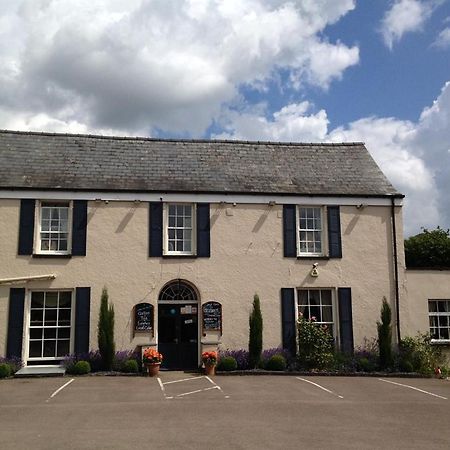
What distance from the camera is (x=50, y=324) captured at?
57.0 ft

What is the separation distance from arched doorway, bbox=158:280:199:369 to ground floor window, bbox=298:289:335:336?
3536 mm

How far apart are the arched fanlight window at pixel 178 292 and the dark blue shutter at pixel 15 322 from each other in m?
4.25

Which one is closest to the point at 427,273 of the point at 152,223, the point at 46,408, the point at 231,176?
the point at 231,176

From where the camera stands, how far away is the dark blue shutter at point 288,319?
59.7 feet

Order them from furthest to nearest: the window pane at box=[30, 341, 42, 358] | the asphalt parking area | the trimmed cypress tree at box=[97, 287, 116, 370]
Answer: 1. the window pane at box=[30, 341, 42, 358]
2. the trimmed cypress tree at box=[97, 287, 116, 370]
3. the asphalt parking area

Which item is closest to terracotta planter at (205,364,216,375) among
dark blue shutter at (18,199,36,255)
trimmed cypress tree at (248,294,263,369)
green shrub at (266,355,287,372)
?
trimmed cypress tree at (248,294,263,369)

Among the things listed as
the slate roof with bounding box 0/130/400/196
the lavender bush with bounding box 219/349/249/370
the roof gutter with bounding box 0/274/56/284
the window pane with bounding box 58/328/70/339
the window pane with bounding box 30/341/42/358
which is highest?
the slate roof with bounding box 0/130/400/196

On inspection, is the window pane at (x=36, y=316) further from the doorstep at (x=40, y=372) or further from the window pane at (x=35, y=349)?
the doorstep at (x=40, y=372)

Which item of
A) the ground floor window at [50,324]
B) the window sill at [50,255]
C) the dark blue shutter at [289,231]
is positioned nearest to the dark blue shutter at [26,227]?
the window sill at [50,255]

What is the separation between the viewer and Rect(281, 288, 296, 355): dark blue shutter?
18203 mm

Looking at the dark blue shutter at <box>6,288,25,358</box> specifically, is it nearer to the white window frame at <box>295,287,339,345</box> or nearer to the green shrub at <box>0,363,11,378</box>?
the green shrub at <box>0,363,11,378</box>

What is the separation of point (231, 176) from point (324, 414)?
10.1 meters

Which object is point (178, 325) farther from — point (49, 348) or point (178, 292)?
point (49, 348)

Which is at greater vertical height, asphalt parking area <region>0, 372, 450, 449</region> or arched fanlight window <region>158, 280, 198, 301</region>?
arched fanlight window <region>158, 280, 198, 301</region>
